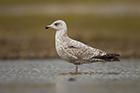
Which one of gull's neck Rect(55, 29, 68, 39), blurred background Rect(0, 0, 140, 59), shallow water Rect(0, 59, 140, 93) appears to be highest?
gull's neck Rect(55, 29, 68, 39)

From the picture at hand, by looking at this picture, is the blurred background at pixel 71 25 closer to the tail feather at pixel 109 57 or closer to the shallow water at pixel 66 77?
the shallow water at pixel 66 77

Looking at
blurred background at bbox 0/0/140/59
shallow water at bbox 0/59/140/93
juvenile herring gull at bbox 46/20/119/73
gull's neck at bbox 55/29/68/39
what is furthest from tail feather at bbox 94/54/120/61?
blurred background at bbox 0/0/140/59

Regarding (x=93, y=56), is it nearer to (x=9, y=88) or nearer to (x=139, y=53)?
(x=9, y=88)

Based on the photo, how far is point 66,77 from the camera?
16.5 m

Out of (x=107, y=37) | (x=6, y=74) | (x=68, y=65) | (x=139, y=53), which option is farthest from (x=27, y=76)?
(x=107, y=37)

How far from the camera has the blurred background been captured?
2333 centimetres

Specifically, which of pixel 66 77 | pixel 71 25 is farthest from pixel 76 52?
pixel 71 25

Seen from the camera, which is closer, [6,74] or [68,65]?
[6,74]

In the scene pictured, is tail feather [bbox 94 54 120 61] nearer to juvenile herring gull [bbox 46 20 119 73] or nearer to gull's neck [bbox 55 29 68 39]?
juvenile herring gull [bbox 46 20 119 73]

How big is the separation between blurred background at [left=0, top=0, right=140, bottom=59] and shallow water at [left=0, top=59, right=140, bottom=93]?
2.39m

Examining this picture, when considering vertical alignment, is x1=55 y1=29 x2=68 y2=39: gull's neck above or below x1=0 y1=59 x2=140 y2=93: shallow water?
above

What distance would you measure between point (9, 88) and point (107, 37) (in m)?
12.0

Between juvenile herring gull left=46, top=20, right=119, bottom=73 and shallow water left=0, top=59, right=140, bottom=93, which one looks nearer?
shallow water left=0, top=59, right=140, bottom=93

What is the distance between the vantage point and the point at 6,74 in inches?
674
